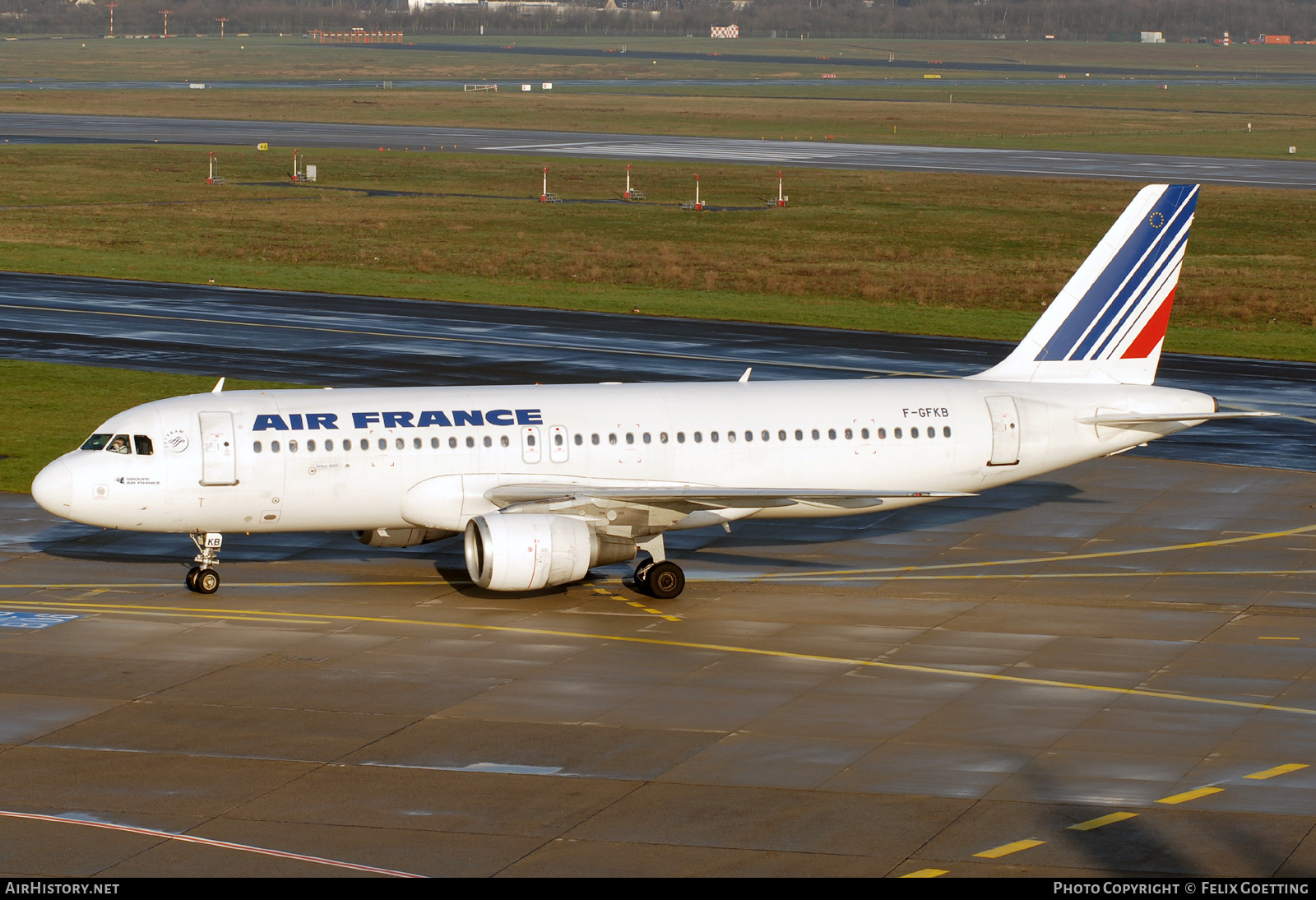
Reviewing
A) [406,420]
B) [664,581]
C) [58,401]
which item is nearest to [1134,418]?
[664,581]

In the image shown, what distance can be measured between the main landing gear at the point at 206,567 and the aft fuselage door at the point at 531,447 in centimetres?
751

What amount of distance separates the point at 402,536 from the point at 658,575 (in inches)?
253


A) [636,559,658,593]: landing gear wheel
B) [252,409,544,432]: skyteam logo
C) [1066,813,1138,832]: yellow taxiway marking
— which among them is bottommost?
[1066,813,1138,832]: yellow taxiway marking

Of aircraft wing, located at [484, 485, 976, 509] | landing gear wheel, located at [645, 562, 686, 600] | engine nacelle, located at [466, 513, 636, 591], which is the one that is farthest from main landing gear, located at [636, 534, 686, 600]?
engine nacelle, located at [466, 513, 636, 591]

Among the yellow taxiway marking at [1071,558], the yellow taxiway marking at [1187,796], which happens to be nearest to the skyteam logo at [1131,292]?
the yellow taxiway marking at [1071,558]

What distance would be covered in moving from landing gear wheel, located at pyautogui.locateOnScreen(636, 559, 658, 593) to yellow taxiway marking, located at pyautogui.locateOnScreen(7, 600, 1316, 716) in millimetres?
3173

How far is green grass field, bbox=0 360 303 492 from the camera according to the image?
177 ft

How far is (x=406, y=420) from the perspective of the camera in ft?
129

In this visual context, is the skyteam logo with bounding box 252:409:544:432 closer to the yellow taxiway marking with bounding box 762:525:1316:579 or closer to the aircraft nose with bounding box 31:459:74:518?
the aircraft nose with bounding box 31:459:74:518

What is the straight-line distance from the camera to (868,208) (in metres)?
126

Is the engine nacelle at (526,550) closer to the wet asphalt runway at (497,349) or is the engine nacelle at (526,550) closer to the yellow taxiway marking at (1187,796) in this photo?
the yellow taxiway marking at (1187,796)

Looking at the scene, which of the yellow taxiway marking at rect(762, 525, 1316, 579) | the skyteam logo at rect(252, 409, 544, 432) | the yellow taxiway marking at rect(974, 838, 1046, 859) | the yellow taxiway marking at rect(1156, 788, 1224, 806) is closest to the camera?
the yellow taxiway marking at rect(974, 838, 1046, 859)

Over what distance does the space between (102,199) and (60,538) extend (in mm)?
87363

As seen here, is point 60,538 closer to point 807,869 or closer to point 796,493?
point 796,493
